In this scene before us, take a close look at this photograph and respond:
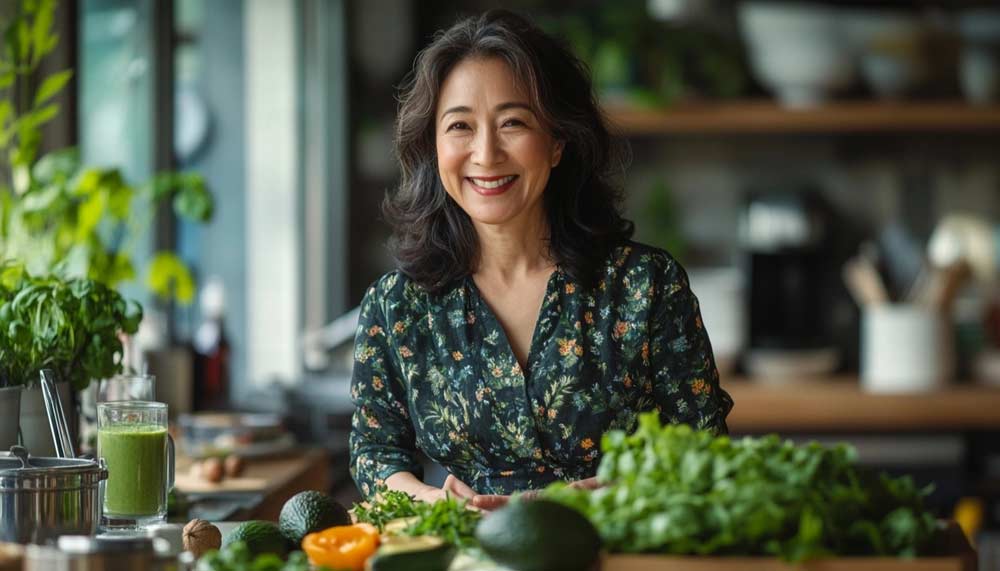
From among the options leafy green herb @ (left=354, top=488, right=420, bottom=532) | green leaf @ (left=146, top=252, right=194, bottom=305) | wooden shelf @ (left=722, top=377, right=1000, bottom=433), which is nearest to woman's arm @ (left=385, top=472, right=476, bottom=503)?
leafy green herb @ (left=354, top=488, right=420, bottom=532)

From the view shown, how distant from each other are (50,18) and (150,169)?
1651 mm

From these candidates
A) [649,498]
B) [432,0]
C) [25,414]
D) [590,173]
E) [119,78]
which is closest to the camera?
[649,498]

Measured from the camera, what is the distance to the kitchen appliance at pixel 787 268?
5203 millimetres

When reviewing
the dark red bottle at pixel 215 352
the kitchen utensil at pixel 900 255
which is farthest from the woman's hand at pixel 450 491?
the kitchen utensil at pixel 900 255

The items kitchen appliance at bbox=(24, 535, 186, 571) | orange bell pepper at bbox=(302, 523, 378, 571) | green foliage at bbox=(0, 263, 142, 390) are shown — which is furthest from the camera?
green foliage at bbox=(0, 263, 142, 390)

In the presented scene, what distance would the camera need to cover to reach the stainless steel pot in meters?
1.67

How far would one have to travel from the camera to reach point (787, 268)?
522 centimetres

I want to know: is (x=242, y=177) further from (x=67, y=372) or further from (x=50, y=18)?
(x=67, y=372)

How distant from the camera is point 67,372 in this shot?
81.5 inches

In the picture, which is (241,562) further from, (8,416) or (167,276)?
(167,276)

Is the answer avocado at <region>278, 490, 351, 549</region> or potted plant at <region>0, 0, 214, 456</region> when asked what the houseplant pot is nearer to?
potted plant at <region>0, 0, 214, 456</region>

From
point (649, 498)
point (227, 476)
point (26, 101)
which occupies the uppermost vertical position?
point (26, 101)

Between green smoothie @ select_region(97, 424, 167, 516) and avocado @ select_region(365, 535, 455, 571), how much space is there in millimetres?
580

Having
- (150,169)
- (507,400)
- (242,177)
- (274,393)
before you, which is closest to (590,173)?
(507,400)
